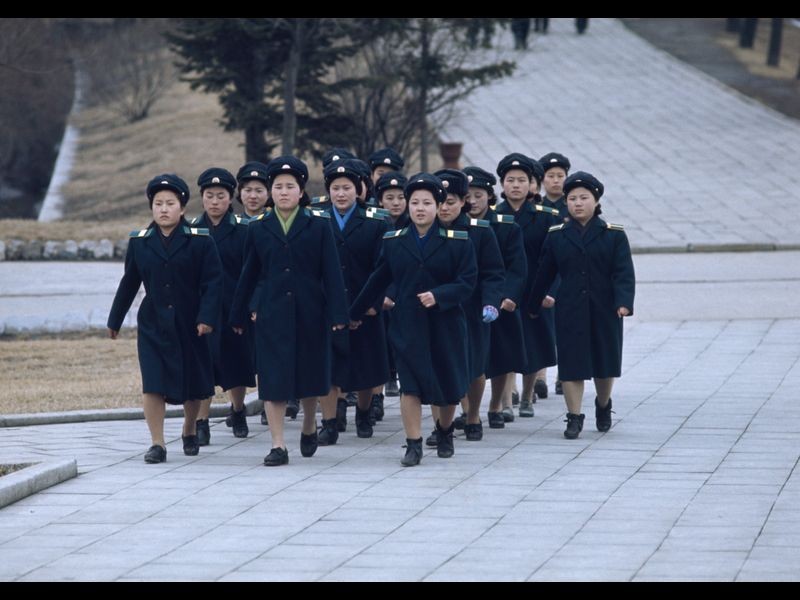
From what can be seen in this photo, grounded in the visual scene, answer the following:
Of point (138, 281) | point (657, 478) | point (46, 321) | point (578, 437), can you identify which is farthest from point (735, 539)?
point (46, 321)

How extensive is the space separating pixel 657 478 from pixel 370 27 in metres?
19.1

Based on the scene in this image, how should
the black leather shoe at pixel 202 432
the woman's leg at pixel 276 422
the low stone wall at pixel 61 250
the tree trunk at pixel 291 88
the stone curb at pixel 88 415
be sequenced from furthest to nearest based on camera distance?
the tree trunk at pixel 291 88, the low stone wall at pixel 61 250, the stone curb at pixel 88 415, the black leather shoe at pixel 202 432, the woman's leg at pixel 276 422

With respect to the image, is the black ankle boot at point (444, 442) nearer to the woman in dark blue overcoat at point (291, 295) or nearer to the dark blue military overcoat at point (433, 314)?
the dark blue military overcoat at point (433, 314)

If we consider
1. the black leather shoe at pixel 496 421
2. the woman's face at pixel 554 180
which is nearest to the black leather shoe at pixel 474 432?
the black leather shoe at pixel 496 421

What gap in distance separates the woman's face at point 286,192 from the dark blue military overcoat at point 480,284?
43.1 inches

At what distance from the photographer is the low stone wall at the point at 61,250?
23.9m

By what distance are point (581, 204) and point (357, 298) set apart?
5.72 feet

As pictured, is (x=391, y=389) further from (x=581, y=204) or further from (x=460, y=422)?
(x=581, y=204)

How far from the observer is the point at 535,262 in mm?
12430

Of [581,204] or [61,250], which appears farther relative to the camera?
[61,250]

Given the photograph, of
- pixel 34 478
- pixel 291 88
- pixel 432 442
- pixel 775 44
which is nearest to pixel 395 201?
pixel 432 442

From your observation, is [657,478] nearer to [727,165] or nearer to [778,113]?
[727,165]

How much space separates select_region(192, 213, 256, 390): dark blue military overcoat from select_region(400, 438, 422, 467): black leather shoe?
1720 millimetres

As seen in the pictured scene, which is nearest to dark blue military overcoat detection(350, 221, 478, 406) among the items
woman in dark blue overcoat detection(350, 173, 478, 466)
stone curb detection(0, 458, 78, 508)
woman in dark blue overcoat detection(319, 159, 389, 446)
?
woman in dark blue overcoat detection(350, 173, 478, 466)
